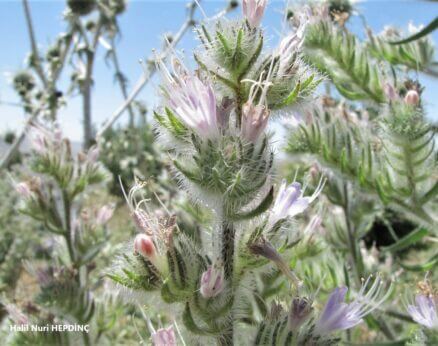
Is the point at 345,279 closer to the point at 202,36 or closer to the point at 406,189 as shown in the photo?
the point at 406,189

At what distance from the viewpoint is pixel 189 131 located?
1226 millimetres

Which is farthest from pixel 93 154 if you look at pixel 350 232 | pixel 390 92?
pixel 390 92

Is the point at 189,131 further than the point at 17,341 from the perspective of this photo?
No

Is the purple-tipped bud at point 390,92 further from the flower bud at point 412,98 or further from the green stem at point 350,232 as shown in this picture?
the green stem at point 350,232

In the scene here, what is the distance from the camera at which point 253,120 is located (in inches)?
45.4

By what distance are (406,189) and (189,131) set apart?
1.25m

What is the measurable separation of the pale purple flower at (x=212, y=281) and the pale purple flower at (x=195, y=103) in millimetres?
314

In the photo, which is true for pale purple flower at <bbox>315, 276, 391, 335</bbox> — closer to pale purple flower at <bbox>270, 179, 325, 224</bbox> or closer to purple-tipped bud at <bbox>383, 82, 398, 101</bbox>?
pale purple flower at <bbox>270, 179, 325, 224</bbox>

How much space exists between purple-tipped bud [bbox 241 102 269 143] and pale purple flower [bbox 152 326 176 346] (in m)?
0.50

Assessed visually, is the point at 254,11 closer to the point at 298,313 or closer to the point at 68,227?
the point at 298,313

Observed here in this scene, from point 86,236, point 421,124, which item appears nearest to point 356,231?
point 421,124

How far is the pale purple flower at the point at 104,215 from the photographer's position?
10.3 feet

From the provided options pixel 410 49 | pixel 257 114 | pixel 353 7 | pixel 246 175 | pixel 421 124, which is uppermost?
pixel 353 7

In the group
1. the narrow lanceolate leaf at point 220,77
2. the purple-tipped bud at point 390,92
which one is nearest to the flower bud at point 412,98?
the purple-tipped bud at point 390,92
